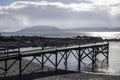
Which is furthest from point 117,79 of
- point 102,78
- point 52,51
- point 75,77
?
point 52,51

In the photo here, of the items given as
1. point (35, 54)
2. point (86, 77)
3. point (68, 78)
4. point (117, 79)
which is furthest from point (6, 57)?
point (117, 79)

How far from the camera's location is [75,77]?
30.7m

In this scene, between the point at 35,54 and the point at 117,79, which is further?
the point at 35,54

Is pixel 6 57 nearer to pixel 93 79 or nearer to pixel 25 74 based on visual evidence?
pixel 25 74

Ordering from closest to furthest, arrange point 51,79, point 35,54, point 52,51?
point 51,79 < point 35,54 < point 52,51

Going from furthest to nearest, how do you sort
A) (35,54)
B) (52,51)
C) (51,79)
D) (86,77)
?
(52,51), (35,54), (86,77), (51,79)

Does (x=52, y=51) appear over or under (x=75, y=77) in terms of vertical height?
over

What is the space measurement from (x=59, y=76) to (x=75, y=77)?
1.71 m

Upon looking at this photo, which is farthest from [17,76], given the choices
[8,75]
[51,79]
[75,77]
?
[75,77]

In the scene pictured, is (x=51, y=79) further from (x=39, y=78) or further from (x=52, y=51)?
(x=52, y=51)

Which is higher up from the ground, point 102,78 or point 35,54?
point 35,54

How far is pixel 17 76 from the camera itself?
98.7ft

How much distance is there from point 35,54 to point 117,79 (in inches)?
374

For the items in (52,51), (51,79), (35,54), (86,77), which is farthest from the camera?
(52,51)
